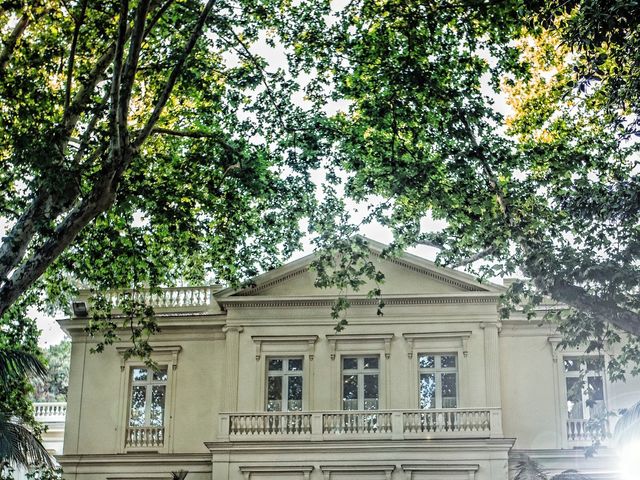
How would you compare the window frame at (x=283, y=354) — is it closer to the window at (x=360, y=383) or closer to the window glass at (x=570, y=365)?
the window at (x=360, y=383)

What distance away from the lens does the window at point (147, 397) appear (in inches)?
1036

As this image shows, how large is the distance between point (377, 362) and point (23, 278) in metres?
13.1

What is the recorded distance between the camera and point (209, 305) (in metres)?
27.0

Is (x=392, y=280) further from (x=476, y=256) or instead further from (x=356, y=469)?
(x=476, y=256)

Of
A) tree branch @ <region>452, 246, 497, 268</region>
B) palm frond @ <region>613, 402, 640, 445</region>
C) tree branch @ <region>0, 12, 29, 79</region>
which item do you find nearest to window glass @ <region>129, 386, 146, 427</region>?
tree branch @ <region>0, 12, 29, 79</region>

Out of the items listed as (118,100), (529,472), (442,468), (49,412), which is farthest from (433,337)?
(49,412)

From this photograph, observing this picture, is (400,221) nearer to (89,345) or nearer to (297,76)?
(297,76)

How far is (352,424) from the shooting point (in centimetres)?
2514

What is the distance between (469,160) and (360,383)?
9.86 m

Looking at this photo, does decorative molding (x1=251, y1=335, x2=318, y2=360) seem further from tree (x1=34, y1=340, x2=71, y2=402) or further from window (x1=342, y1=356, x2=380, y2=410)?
tree (x1=34, y1=340, x2=71, y2=402)

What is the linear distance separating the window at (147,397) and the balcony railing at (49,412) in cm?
655

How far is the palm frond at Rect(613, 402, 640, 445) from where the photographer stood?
45.9 ft

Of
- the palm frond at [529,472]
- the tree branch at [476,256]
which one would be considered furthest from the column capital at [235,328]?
the tree branch at [476,256]

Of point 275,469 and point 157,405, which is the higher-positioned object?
point 157,405
